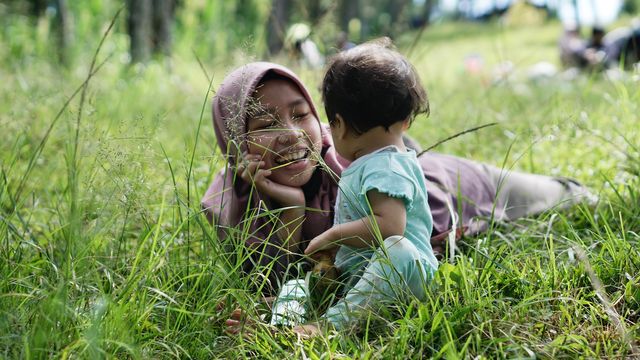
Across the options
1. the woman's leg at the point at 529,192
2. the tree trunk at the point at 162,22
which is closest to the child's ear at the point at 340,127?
the woman's leg at the point at 529,192

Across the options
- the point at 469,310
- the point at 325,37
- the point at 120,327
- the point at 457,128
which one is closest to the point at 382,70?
the point at 469,310

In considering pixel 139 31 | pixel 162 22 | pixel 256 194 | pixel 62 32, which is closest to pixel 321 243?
pixel 256 194

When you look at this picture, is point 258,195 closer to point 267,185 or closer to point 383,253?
point 267,185

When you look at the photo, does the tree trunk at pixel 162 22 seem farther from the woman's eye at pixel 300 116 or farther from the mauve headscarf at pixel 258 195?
the woman's eye at pixel 300 116

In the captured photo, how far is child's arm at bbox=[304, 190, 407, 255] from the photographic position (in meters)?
1.92

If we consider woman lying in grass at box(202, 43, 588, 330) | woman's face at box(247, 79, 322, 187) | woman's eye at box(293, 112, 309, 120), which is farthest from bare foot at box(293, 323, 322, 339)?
woman's eye at box(293, 112, 309, 120)

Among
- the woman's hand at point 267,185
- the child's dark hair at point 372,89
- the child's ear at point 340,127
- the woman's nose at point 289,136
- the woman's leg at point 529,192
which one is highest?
the child's dark hair at point 372,89

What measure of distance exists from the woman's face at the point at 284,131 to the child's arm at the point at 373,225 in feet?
0.89

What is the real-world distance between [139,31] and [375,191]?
23.4 ft

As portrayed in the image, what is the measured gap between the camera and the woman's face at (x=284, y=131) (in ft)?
7.19

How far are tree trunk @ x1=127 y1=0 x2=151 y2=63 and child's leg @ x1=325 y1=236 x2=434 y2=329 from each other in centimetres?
706

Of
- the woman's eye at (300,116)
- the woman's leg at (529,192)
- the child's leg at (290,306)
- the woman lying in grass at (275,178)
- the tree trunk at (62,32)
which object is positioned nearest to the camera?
the child's leg at (290,306)

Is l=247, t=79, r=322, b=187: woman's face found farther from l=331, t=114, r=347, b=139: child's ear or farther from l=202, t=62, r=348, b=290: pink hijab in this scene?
l=331, t=114, r=347, b=139: child's ear

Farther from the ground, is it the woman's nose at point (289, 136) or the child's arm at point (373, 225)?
the woman's nose at point (289, 136)
